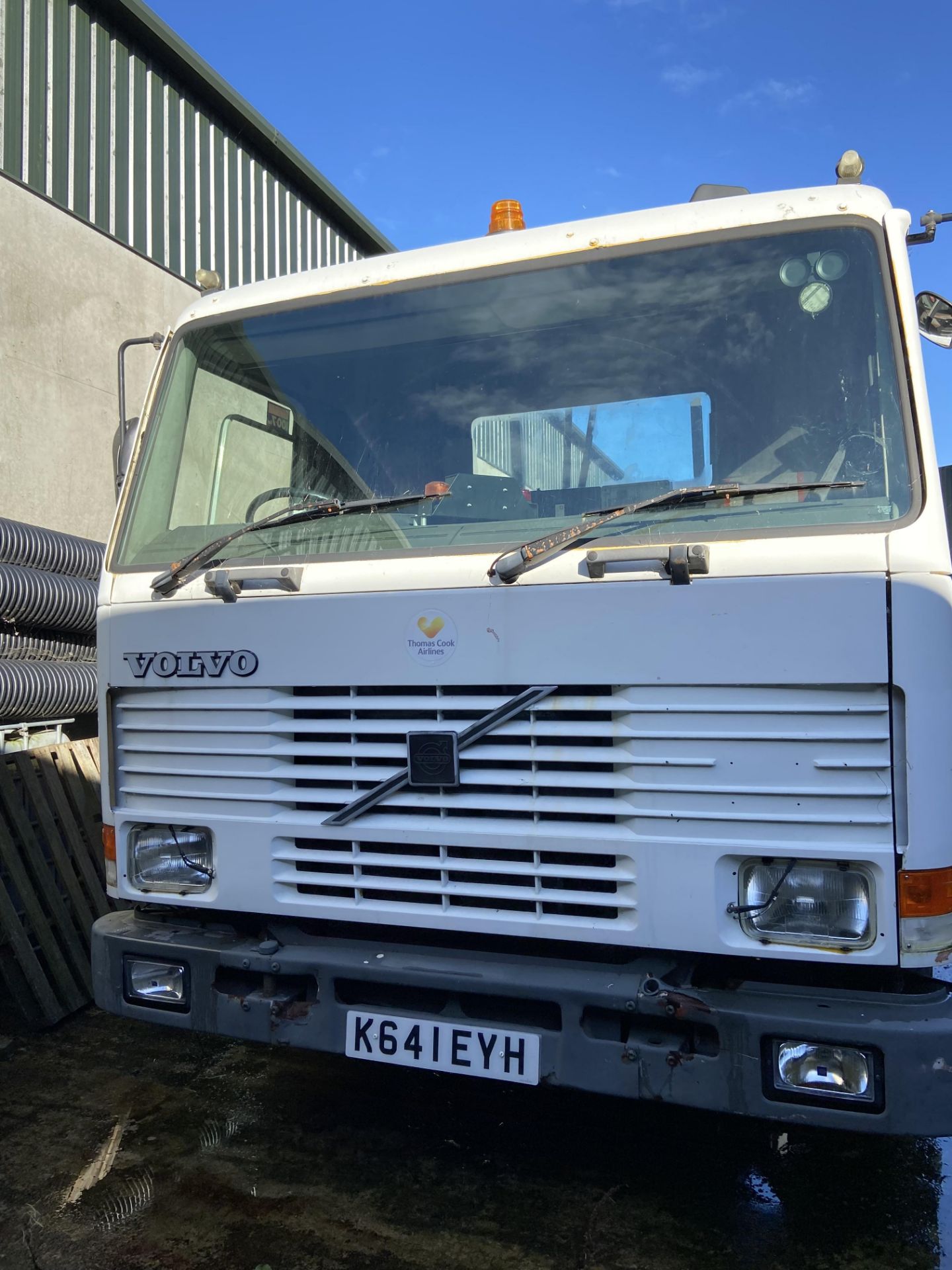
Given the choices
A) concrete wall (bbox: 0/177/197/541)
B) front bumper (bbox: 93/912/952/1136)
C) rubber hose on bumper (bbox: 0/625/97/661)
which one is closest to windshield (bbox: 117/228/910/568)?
front bumper (bbox: 93/912/952/1136)

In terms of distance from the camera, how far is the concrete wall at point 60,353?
21.6ft

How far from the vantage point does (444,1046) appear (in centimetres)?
264

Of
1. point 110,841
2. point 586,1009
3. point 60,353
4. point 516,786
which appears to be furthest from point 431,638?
point 60,353

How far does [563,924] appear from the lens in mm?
2590

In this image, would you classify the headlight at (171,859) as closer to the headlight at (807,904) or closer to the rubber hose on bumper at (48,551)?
the headlight at (807,904)

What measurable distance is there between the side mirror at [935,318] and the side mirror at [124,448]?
8.23 feet

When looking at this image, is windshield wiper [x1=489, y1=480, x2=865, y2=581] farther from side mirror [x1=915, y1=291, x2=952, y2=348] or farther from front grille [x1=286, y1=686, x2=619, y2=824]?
side mirror [x1=915, y1=291, x2=952, y2=348]

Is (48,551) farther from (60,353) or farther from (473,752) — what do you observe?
(473,752)

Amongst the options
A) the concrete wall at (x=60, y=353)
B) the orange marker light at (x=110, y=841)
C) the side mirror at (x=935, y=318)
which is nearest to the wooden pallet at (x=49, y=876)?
the orange marker light at (x=110, y=841)

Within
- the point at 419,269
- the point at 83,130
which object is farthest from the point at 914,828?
the point at 83,130

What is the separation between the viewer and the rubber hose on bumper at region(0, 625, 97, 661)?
5.06m

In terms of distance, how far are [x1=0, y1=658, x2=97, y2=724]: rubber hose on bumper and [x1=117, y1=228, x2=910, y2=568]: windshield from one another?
2.05m

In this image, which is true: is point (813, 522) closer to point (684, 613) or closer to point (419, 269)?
point (684, 613)

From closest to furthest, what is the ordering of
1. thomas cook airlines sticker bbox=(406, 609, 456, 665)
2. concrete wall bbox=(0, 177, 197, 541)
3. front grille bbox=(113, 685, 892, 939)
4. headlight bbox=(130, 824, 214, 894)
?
front grille bbox=(113, 685, 892, 939) → thomas cook airlines sticker bbox=(406, 609, 456, 665) → headlight bbox=(130, 824, 214, 894) → concrete wall bbox=(0, 177, 197, 541)
